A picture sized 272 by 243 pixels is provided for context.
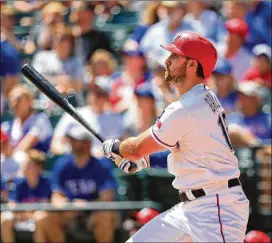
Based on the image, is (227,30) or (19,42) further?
(19,42)

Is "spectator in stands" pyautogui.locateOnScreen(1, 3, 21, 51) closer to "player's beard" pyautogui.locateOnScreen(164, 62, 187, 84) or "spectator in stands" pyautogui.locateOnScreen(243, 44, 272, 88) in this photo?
"spectator in stands" pyautogui.locateOnScreen(243, 44, 272, 88)

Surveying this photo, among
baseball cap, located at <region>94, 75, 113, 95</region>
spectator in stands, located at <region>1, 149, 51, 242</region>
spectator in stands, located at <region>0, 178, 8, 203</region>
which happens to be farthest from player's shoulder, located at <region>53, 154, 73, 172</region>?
baseball cap, located at <region>94, 75, 113, 95</region>

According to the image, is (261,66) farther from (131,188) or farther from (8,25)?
(8,25)

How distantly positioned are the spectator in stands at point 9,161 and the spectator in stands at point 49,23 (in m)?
1.86

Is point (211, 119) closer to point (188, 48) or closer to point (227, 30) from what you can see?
point (188, 48)

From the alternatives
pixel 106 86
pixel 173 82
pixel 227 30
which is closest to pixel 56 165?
pixel 106 86

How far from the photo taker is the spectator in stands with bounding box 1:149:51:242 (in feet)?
24.5

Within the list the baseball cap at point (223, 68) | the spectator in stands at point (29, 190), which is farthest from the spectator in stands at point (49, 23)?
the baseball cap at point (223, 68)

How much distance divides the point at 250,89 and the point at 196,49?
9.66ft

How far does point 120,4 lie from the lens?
10.1 meters

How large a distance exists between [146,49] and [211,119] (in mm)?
4091

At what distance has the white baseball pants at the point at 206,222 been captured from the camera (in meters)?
4.72

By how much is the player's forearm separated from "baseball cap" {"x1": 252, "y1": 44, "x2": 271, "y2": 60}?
3.37 metres

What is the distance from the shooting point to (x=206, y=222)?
186 inches
